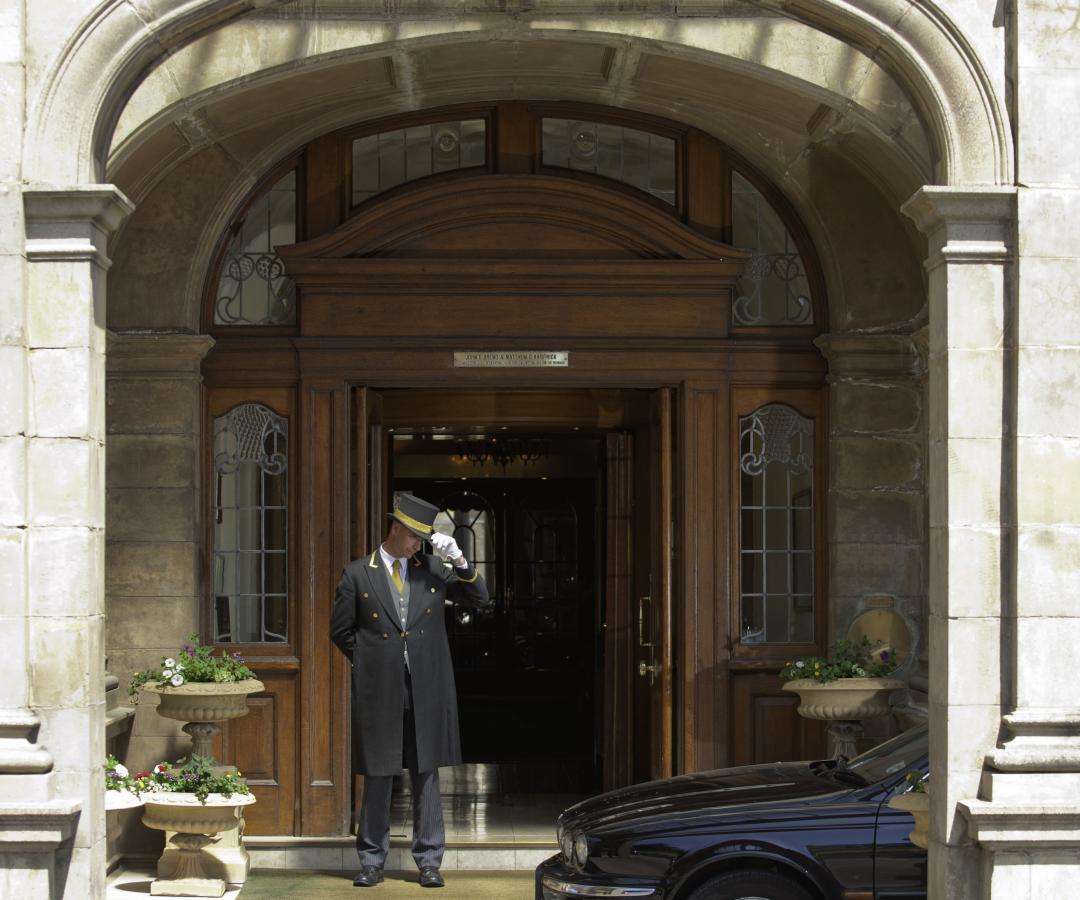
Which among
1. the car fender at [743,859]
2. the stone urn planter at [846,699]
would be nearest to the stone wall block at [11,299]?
the car fender at [743,859]

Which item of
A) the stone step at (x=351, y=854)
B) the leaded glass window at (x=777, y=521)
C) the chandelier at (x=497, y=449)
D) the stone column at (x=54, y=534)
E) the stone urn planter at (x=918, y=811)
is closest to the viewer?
the stone column at (x=54, y=534)

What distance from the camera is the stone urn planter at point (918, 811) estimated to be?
722 cm

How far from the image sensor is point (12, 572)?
6.98 meters

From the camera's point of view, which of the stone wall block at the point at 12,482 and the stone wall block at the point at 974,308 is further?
the stone wall block at the point at 974,308

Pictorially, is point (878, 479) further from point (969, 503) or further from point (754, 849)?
point (754, 849)

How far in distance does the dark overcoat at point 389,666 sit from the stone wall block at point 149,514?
4.09 ft

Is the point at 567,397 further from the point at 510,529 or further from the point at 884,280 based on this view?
the point at 510,529

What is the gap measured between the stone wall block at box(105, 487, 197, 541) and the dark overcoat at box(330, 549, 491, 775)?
1247 millimetres

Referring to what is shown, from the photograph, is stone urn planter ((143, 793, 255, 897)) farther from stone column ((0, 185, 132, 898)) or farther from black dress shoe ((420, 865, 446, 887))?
stone column ((0, 185, 132, 898))

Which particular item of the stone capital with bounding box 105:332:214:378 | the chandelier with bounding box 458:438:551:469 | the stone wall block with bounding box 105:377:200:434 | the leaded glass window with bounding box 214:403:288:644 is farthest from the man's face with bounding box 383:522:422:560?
the chandelier with bounding box 458:438:551:469

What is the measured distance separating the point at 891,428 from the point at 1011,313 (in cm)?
330

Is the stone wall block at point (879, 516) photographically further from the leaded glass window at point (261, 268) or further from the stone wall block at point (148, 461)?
the stone wall block at point (148, 461)

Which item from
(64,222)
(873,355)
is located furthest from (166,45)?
(873,355)

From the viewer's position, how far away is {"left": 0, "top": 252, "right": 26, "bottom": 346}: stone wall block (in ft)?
23.0
